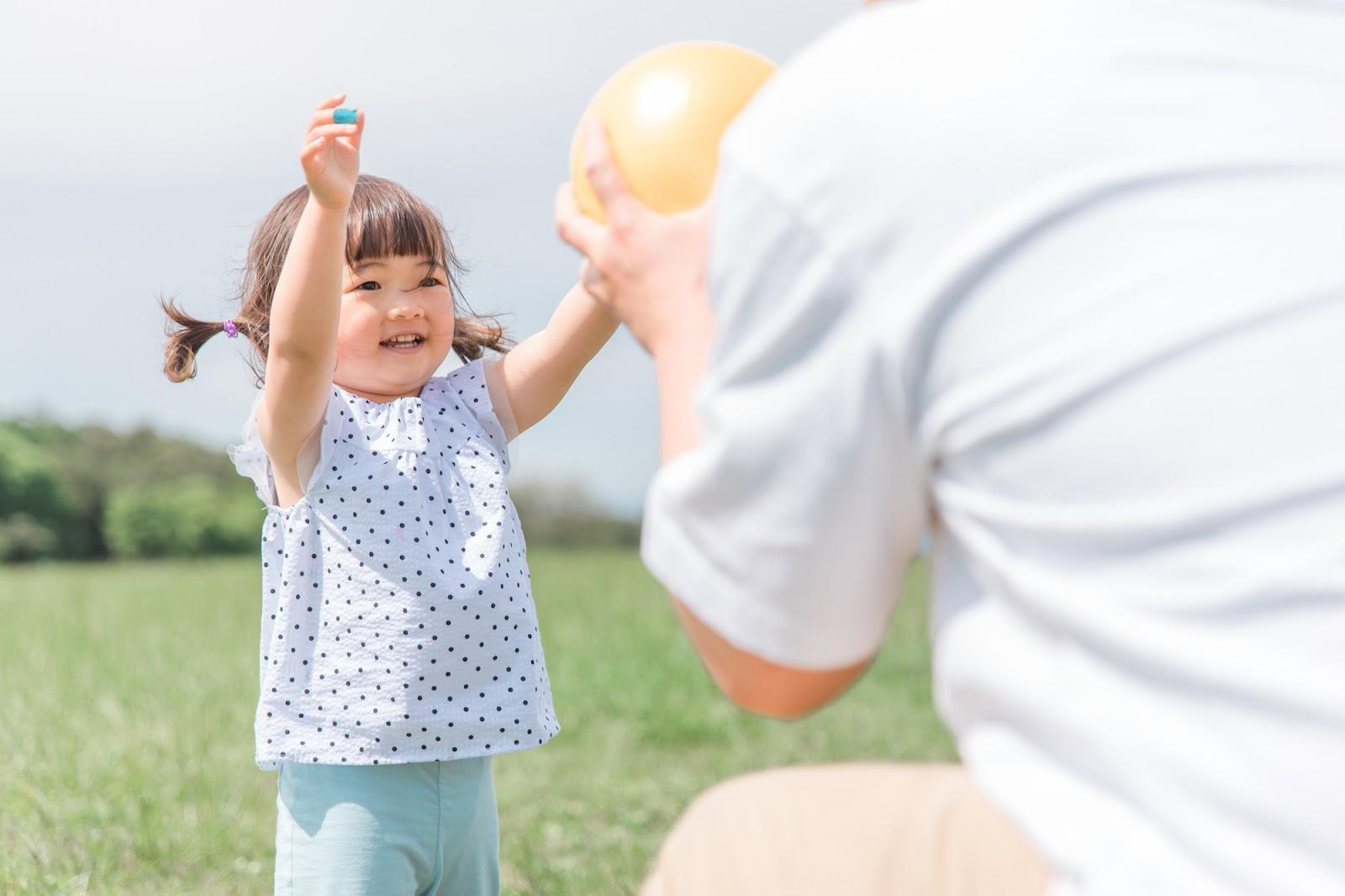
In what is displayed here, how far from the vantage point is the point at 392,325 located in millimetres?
2521

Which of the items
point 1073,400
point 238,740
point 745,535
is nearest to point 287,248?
point 745,535

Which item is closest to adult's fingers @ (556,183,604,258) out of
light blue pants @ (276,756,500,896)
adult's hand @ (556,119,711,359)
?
adult's hand @ (556,119,711,359)

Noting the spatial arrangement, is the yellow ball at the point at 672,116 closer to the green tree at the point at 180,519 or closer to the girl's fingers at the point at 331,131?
the girl's fingers at the point at 331,131

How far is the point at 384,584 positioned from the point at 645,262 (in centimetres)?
122

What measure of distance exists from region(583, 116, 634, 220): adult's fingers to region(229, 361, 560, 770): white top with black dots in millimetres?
1030

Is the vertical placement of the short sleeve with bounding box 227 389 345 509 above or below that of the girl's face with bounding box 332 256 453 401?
below

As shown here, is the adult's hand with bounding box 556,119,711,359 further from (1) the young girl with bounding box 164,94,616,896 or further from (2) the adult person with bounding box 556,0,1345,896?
(1) the young girl with bounding box 164,94,616,896

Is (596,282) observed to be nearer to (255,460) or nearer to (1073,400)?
(1073,400)

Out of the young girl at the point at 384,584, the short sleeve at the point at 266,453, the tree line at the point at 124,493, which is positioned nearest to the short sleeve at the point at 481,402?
the young girl at the point at 384,584

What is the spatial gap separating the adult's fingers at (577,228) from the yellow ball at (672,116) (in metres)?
0.03

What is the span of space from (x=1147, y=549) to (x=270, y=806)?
336 centimetres

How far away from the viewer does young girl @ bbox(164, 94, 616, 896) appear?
7.65ft

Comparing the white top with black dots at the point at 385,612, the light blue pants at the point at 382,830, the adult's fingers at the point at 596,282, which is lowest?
the light blue pants at the point at 382,830

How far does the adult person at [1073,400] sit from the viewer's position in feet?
3.00
